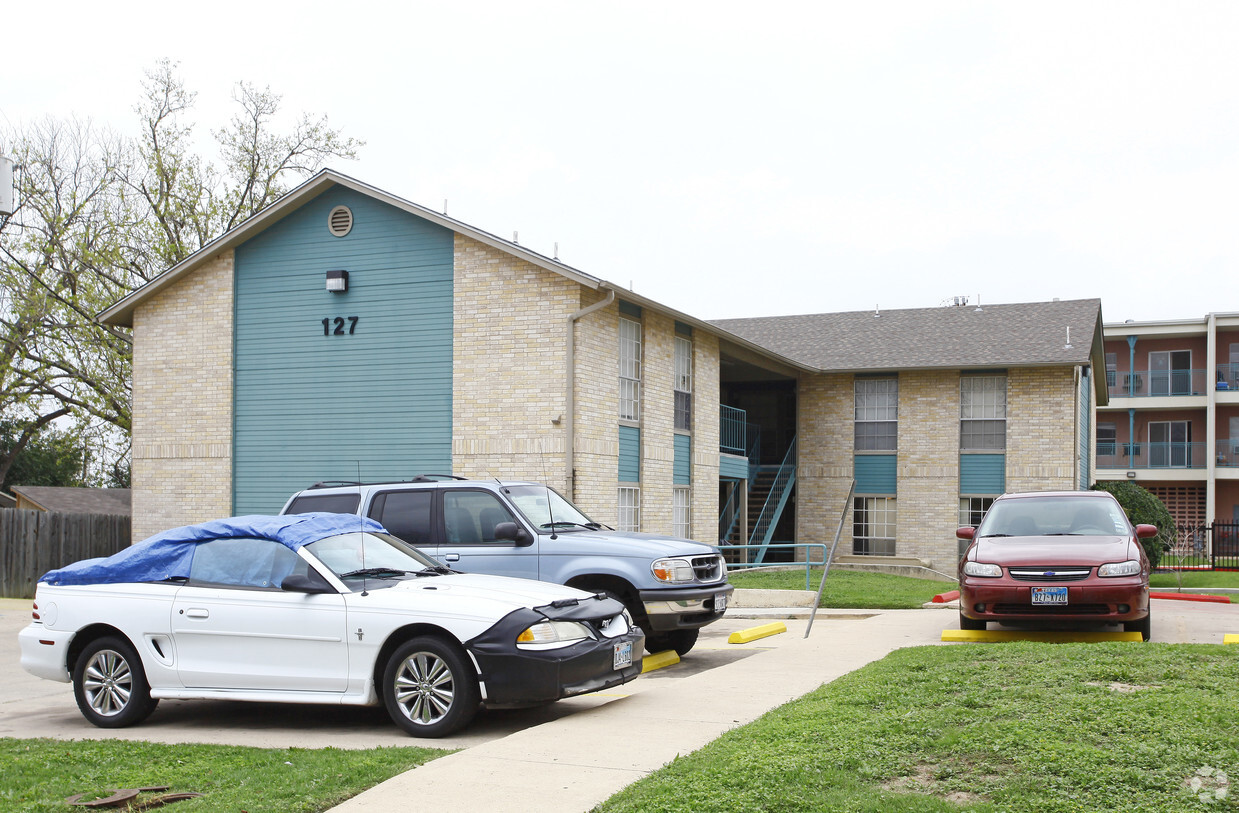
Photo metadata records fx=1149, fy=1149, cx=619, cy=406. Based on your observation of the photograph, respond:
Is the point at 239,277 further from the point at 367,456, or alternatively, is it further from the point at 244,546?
the point at 244,546

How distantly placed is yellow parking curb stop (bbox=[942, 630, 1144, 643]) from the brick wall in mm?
14571

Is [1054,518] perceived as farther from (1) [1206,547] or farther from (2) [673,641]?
(1) [1206,547]

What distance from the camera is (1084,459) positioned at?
106ft

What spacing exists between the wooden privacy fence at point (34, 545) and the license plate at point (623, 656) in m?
17.9

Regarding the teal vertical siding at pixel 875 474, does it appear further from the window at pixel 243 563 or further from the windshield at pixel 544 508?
the window at pixel 243 563

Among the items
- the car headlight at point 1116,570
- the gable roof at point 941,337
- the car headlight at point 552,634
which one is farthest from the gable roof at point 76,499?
the car headlight at point 1116,570

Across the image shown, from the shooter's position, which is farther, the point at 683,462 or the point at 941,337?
the point at 941,337

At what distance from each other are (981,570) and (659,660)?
3.27 metres

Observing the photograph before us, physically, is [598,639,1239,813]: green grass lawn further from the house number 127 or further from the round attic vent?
the round attic vent

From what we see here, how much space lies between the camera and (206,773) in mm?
6738

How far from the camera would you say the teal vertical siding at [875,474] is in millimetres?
29484

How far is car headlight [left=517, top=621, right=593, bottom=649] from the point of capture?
798cm

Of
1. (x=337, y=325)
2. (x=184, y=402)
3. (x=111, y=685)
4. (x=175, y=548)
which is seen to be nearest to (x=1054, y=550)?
(x=175, y=548)

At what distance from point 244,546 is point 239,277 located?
555 inches
